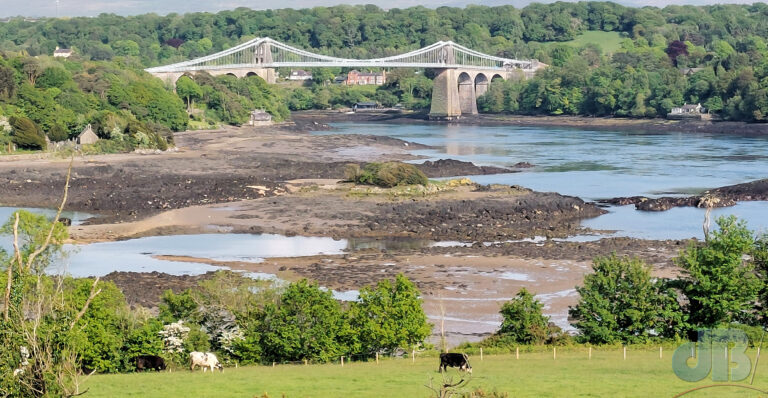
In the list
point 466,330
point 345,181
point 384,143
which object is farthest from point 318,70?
point 466,330

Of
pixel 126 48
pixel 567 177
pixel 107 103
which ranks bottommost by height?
pixel 567 177

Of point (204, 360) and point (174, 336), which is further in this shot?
point (174, 336)

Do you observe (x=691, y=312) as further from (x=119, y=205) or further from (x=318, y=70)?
(x=318, y=70)

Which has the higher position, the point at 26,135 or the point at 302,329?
the point at 26,135

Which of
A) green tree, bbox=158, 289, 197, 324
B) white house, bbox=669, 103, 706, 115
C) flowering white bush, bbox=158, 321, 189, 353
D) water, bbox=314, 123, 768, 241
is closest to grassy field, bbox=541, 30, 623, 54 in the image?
white house, bbox=669, 103, 706, 115

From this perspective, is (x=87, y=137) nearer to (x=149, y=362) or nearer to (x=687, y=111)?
(x=149, y=362)

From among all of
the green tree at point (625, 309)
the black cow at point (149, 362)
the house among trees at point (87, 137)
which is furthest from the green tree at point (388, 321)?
the house among trees at point (87, 137)

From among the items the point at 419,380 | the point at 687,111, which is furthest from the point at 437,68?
the point at 419,380

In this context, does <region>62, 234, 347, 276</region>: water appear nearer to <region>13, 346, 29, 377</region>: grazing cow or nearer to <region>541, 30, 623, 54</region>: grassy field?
<region>13, 346, 29, 377</region>: grazing cow

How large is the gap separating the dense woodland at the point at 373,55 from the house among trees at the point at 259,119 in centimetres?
109

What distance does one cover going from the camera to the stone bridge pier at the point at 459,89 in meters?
122

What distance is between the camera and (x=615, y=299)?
21203mm

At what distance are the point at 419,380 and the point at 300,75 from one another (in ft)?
434

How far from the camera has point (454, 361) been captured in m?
17.5
